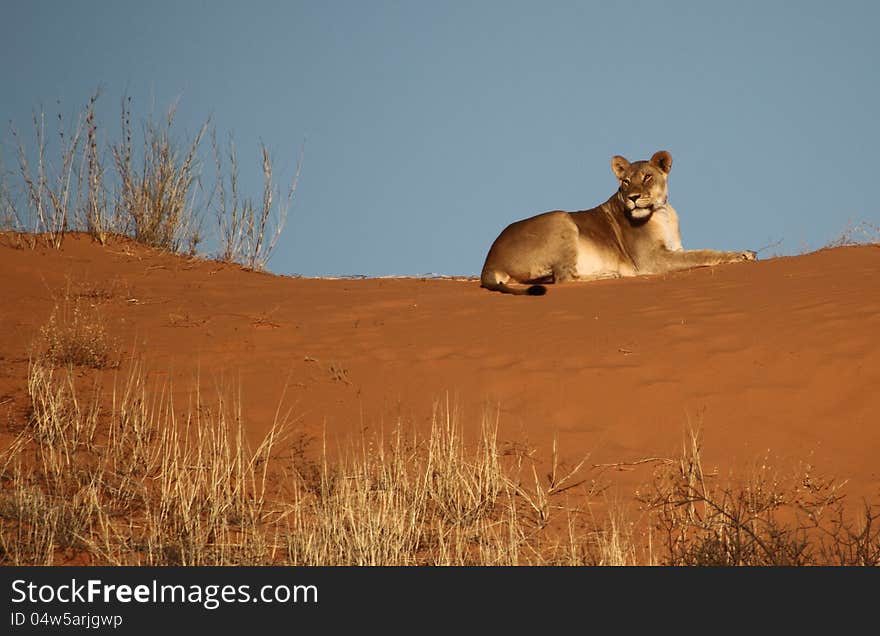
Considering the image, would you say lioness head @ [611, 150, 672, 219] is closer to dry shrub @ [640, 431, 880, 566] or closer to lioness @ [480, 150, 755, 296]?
lioness @ [480, 150, 755, 296]

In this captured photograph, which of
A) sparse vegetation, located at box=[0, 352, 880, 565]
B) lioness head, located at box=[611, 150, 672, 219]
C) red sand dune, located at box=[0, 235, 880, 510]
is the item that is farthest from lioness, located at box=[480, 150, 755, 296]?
sparse vegetation, located at box=[0, 352, 880, 565]

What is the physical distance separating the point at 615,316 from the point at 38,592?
22.5 ft

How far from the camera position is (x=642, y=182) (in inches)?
517

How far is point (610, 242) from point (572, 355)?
14.8ft

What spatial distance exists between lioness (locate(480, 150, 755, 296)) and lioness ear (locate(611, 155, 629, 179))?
0.5 inches

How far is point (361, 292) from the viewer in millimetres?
13109

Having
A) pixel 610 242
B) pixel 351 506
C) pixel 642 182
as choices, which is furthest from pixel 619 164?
pixel 351 506

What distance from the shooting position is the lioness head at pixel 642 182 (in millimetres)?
13070

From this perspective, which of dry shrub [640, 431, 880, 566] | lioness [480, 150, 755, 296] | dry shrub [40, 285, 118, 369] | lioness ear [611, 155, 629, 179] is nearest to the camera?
dry shrub [640, 431, 880, 566]

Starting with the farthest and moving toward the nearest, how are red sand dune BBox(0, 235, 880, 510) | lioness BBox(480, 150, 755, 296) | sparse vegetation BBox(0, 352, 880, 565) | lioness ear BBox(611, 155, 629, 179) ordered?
1. lioness ear BBox(611, 155, 629, 179)
2. lioness BBox(480, 150, 755, 296)
3. red sand dune BBox(0, 235, 880, 510)
4. sparse vegetation BBox(0, 352, 880, 565)

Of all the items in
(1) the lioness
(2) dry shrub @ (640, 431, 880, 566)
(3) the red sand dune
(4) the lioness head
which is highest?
(4) the lioness head

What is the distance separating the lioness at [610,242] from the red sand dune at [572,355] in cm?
54

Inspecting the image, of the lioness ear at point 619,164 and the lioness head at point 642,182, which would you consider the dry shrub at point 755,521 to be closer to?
the lioness head at point 642,182

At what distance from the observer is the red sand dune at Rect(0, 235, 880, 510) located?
7500 mm
